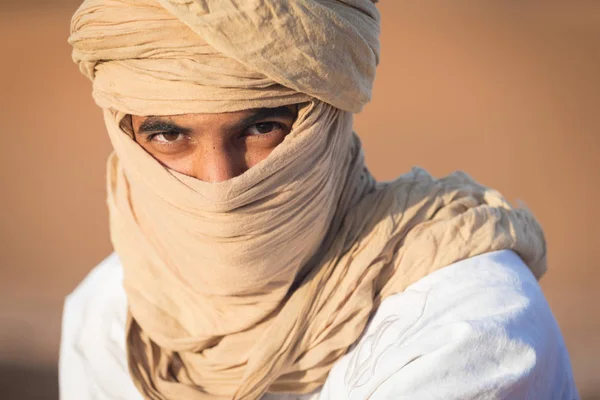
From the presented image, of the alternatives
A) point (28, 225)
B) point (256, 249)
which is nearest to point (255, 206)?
point (256, 249)

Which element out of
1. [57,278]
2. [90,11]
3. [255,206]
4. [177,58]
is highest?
[90,11]

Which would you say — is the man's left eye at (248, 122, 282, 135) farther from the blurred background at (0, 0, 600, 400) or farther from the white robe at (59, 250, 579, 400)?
the blurred background at (0, 0, 600, 400)

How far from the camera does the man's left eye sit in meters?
2.59

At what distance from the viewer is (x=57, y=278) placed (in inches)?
322

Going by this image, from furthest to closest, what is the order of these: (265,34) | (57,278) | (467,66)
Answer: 1. (467,66)
2. (57,278)
3. (265,34)

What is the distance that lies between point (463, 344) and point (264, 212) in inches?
25.5

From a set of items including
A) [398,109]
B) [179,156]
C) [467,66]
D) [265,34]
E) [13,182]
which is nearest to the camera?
[265,34]

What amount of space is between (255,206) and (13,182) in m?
8.10

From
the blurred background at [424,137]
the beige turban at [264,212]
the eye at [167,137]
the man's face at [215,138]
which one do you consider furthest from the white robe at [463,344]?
the blurred background at [424,137]

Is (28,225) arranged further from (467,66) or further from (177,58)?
(177,58)

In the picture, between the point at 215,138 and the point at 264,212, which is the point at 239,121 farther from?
the point at 264,212

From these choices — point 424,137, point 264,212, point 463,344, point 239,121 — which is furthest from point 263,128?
point 424,137

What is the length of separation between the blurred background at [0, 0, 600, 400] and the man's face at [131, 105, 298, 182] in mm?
3877

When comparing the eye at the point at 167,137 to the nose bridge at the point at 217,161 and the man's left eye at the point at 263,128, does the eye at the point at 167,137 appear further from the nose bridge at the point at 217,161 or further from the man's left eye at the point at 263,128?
the man's left eye at the point at 263,128
